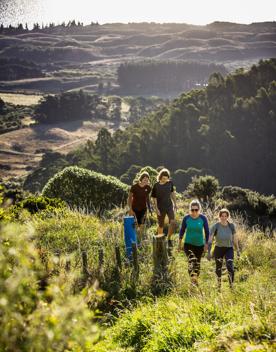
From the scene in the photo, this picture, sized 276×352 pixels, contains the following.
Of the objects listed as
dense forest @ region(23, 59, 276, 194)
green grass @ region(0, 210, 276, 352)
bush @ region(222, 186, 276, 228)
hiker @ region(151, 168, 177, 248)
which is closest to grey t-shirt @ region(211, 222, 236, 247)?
green grass @ region(0, 210, 276, 352)

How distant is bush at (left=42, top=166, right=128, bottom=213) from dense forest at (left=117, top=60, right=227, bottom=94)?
6238 inches

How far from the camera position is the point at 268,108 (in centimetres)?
5941

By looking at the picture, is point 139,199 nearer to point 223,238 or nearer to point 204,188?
point 223,238

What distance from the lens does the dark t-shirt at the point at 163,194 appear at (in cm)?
1005

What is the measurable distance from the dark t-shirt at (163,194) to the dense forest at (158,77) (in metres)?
166

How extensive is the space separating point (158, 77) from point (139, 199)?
176m

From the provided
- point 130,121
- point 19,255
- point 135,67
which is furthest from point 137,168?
point 135,67

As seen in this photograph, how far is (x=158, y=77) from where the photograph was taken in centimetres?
18275

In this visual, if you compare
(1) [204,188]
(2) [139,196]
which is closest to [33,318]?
(2) [139,196]

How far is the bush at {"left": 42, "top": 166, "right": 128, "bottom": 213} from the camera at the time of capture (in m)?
17.0

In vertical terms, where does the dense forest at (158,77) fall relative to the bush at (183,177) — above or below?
above

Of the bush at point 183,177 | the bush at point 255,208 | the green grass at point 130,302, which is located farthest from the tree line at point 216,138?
the green grass at point 130,302

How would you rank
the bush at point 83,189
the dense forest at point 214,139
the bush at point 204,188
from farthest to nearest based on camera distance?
1. the dense forest at point 214,139
2. the bush at point 204,188
3. the bush at point 83,189

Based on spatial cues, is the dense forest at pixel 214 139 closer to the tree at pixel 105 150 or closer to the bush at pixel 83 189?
the tree at pixel 105 150
